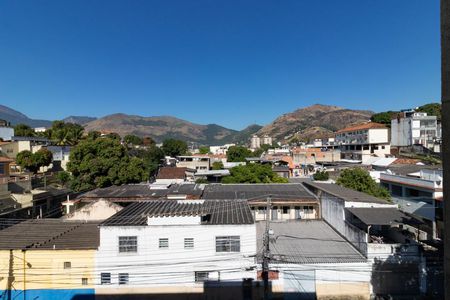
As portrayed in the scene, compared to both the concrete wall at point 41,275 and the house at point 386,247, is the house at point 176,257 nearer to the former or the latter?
the concrete wall at point 41,275

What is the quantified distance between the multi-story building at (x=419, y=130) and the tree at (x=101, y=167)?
48022mm

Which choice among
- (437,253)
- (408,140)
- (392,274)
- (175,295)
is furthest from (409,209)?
(408,140)

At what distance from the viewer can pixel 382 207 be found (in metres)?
17.6

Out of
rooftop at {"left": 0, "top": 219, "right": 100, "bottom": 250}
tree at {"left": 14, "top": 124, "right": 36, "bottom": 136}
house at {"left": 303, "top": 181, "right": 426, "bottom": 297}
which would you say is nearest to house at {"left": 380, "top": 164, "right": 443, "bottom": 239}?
house at {"left": 303, "top": 181, "right": 426, "bottom": 297}

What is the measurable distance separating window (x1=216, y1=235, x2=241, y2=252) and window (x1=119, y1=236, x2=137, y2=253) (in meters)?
4.15

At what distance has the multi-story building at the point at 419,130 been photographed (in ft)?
Result: 169

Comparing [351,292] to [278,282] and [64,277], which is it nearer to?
[278,282]

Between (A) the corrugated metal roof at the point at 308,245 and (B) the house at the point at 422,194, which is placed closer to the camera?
(A) the corrugated metal roof at the point at 308,245

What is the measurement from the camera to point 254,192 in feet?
89.9

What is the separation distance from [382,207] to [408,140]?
148 ft

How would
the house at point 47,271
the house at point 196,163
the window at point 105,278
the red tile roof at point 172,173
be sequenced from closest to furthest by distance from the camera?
1. the house at point 47,271
2. the window at point 105,278
3. the red tile roof at point 172,173
4. the house at point 196,163

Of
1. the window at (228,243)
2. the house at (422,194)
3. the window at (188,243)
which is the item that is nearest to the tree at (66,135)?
Answer: the window at (188,243)

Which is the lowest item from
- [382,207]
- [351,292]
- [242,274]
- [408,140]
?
[351,292]

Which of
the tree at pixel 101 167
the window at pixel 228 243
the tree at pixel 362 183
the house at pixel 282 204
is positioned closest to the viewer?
the window at pixel 228 243
